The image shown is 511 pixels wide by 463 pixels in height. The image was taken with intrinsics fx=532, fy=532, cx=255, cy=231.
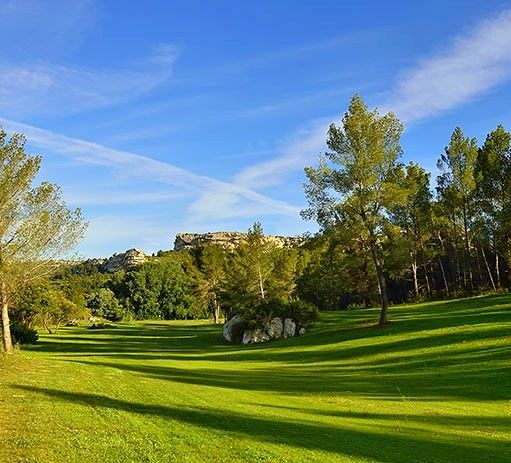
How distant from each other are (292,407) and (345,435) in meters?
3.92

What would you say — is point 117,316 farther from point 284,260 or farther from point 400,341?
point 400,341

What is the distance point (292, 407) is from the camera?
16484 millimetres

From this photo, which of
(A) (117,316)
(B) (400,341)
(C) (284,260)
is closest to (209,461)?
(B) (400,341)

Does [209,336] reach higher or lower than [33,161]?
lower

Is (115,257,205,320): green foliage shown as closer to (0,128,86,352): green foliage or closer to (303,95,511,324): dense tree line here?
(303,95,511,324): dense tree line

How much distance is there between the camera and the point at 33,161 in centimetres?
3108

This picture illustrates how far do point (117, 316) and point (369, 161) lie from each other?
88.2 meters

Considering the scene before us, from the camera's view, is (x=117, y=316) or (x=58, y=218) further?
(x=117, y=316)

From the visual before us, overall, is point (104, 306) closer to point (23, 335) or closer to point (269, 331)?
point (23, 335)

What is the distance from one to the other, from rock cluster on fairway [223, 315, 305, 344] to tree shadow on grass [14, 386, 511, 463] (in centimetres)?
3206

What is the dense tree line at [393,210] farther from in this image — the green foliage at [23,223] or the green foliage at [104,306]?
the green foliage at [104,306]

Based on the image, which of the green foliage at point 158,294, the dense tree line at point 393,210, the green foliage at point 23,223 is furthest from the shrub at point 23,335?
the green foliage at point 158,294

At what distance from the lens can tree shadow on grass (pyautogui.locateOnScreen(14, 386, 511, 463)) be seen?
37.2ft

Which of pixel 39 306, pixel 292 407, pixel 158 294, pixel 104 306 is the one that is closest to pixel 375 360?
pixel 292 407
